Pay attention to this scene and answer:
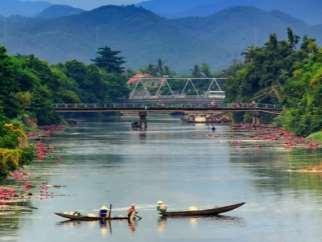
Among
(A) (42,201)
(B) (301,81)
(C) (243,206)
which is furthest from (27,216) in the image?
(B) (301,81)

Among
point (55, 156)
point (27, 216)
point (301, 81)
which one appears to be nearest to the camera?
point (27, 216)

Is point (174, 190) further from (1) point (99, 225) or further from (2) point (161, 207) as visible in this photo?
(1) point (99, 225)

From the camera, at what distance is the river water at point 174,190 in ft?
295

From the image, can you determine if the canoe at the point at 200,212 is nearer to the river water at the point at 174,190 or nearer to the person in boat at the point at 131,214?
the river water at the point at 174,190

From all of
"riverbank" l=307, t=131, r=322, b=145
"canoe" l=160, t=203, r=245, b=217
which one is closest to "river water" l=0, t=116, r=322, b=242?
"canoe" l=160, t=203, r=245, b=217

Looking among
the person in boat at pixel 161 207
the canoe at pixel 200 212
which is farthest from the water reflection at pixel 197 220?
the person in boat at pixel 161 207

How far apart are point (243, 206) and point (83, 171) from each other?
96.0 feet

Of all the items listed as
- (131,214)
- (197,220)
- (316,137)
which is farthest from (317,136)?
(131,214)

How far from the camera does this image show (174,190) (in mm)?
111938

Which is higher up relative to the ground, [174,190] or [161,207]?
[174,190]

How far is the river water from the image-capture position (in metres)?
89.9

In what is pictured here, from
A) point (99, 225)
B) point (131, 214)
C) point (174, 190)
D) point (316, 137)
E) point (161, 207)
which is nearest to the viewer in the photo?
point (99, 225)

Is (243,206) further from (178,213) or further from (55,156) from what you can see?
(55,156)

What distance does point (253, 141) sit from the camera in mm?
168625
